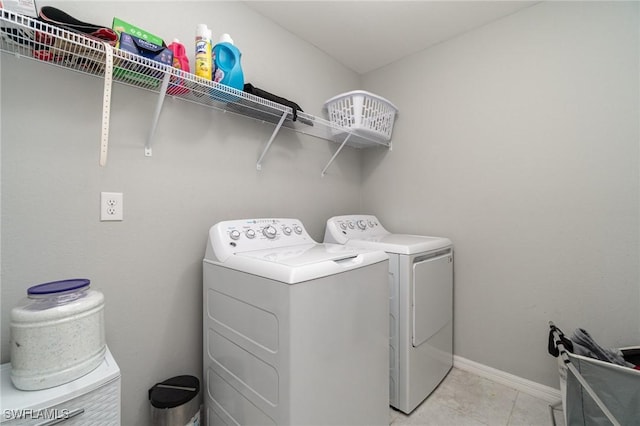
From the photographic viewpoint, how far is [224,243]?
1297 mm

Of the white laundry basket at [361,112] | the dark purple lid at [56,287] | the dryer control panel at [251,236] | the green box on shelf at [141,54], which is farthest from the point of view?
the white laundry basket at [361,112]

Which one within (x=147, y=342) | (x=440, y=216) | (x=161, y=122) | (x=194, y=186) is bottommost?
(x=147, y=342)

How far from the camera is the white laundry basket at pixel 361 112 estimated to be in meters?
1.91

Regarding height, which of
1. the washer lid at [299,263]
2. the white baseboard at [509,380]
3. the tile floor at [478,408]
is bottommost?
the tile floor at [478,408]

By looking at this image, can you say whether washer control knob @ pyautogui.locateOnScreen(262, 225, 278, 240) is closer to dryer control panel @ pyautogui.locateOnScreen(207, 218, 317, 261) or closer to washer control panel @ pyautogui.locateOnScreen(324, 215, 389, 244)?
dryer control panel @ pyautogui.locateOnScreen(207, 218, 317, 261)

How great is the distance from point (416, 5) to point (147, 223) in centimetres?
206

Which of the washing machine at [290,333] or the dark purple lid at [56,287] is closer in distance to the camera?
the dark purple lid at [56,287]

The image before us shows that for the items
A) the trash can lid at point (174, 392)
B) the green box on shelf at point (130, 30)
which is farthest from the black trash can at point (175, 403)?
the green box on shelf at point (130, 30)

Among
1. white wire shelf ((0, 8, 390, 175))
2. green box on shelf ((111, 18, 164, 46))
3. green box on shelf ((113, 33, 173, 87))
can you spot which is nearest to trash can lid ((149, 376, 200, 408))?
white wire shelf ((0, 8, 390, 175))

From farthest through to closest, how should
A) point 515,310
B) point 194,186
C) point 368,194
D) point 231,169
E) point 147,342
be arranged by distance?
1. point 368,194
2. point 515,310
3. point 231,169
4. point 194,186
5. point 147,342

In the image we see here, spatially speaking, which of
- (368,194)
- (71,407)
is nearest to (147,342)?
(71,407)

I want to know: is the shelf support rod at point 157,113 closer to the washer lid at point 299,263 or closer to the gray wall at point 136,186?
the gray wall at point 136,186

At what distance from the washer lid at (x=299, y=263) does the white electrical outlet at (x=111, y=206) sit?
45 centimetres

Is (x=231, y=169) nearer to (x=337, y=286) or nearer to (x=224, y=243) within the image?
(x=224, y=243)
